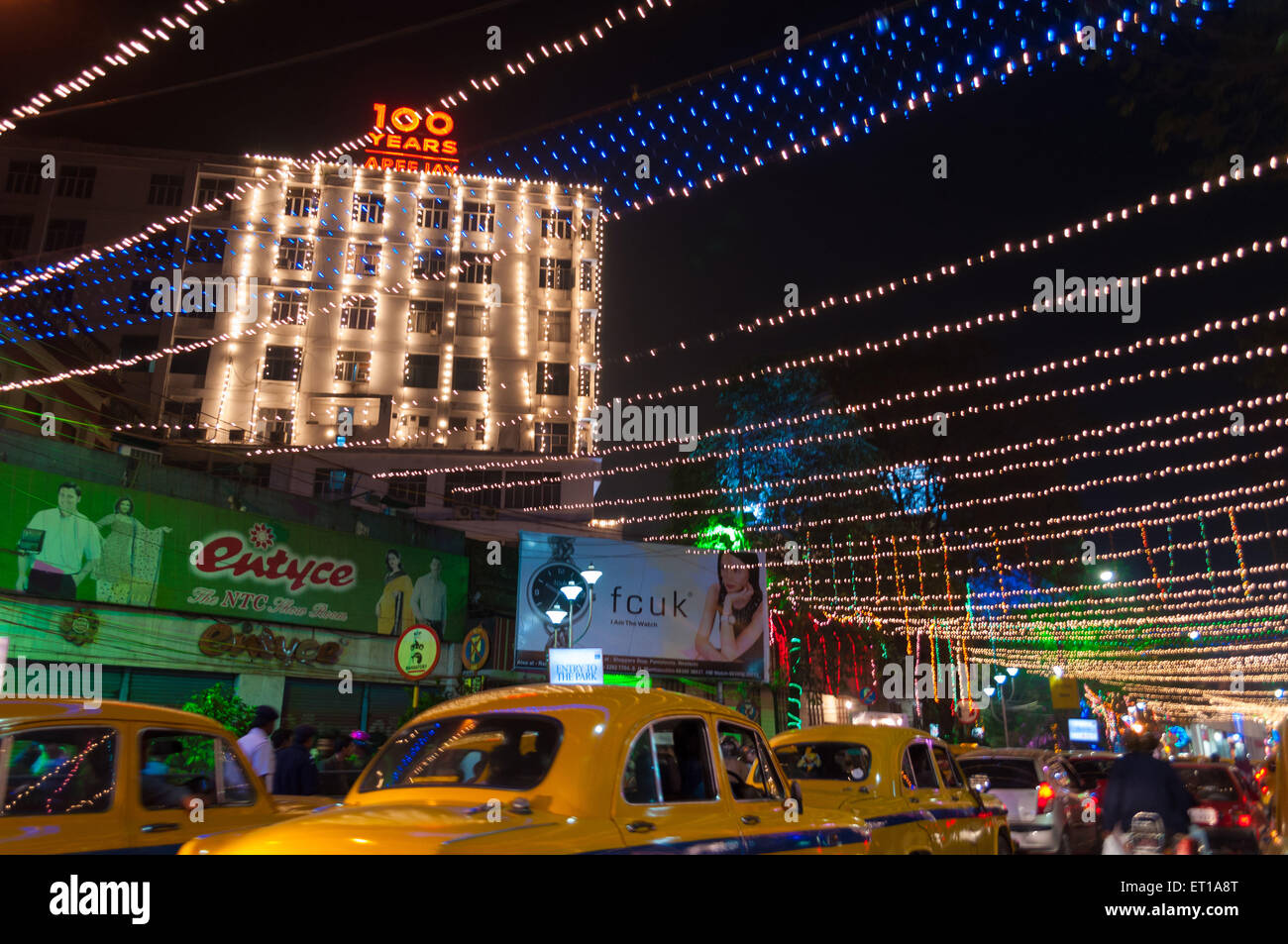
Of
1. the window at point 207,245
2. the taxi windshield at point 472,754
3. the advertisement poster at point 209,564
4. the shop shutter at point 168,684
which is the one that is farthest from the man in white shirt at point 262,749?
the window at point 207,245

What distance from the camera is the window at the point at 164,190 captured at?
40312 millimetres

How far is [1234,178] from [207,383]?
39.7 m

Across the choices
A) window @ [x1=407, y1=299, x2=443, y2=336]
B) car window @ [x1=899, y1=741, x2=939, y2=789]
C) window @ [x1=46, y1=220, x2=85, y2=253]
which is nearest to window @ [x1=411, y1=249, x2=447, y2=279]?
window @ [x1=407, y1=299, x2=443, y2=336]

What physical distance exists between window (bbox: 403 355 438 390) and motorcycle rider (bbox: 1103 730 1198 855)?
3669 cm

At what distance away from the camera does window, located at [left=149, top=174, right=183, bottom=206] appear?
4031 cm

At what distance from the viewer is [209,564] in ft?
56.6

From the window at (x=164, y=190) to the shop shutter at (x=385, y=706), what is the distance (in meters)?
30.0

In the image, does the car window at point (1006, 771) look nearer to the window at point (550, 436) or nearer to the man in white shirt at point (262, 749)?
the man in white shirt at point (262, 749)


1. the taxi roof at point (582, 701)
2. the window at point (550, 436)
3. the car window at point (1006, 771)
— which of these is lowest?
the car window at point (1006, 771)

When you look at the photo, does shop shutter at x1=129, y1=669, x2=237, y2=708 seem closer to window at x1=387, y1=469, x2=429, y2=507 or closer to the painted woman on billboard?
the painted woman on billboard

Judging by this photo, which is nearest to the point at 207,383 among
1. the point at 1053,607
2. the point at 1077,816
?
the point at 1053,607

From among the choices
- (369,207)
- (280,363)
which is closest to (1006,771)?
(280,363)
